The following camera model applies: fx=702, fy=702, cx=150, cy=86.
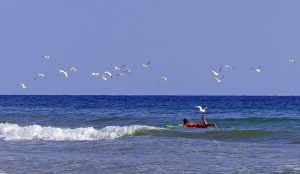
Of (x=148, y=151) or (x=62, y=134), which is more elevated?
(x=62, y=134)

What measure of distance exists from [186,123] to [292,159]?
1342 cm

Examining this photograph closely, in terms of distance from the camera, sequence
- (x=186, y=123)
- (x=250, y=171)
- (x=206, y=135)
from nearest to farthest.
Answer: (x=250, y=171)
(x=206, y=135)
(x=186, y=123)

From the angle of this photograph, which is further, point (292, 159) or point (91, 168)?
point (292, 159)

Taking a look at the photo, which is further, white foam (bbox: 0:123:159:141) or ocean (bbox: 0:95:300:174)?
white foam (bbox: 0:123:159:141)

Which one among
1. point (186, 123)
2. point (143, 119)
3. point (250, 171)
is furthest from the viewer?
point (143, 119)

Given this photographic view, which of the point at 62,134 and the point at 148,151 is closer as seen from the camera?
the point at 148,151

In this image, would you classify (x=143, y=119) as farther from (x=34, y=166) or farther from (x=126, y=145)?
(x=34, y=166)

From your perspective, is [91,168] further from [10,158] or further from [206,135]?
[206,135]

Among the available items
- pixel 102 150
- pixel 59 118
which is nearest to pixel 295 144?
pixel 102 150

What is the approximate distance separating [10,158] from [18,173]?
2.86 m

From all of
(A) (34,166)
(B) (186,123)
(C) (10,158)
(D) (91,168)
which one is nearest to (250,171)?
(D) (91,168)

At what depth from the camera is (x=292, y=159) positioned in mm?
17922

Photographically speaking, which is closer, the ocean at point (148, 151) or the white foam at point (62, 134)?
the ocean at point (148, 151)

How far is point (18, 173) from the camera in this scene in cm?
1611
